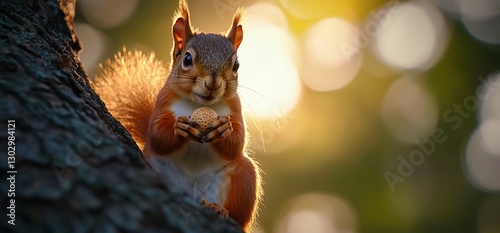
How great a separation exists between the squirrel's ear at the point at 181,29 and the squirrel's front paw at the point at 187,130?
2.03ft

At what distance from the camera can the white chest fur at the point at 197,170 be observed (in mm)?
2119

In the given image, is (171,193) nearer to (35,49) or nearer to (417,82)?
(35,49)

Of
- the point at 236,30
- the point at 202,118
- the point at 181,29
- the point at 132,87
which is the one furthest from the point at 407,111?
the point at 202,118

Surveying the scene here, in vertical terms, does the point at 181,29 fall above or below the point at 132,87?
above

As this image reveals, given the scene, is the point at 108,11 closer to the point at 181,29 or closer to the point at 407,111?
the point at 181,29

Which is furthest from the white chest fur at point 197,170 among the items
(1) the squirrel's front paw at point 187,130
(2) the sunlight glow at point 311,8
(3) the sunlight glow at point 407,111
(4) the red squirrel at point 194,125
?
(3) the sunlight glow at point 407,111

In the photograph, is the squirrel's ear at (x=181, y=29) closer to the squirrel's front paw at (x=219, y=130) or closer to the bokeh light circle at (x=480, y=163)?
the squirrel's front paw at (x=219, y=130)

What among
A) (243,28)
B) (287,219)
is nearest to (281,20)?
(243,28)

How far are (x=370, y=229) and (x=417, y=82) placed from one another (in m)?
1.85

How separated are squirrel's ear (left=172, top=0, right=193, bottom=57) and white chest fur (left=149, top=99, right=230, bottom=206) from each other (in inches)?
24.9

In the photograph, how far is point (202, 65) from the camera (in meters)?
2.34

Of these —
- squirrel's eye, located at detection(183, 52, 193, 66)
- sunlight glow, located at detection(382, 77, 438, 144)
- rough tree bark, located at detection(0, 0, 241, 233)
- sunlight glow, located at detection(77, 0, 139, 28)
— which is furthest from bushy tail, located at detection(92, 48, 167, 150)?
sunlight glow, located at detection(382, 77, 438, 144)

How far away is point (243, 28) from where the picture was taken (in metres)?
2.78

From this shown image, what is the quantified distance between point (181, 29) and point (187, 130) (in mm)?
760
